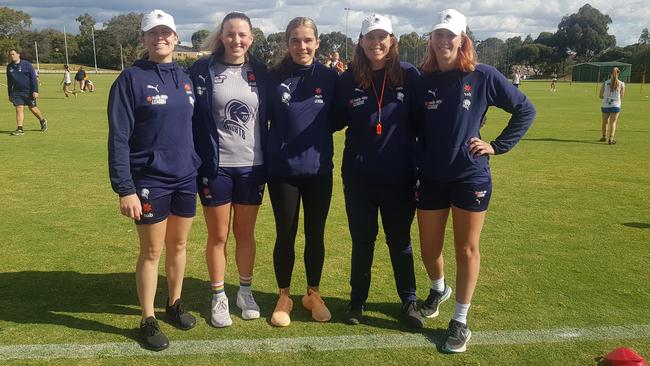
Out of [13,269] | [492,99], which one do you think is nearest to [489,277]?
[492,99]

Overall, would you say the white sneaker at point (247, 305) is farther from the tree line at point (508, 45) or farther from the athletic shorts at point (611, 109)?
the tree line at point (508, 45)

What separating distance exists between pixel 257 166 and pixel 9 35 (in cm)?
11386

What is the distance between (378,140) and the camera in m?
3.56

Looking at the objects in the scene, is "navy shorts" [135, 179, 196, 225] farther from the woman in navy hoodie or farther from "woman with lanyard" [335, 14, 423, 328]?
"woman with lanyard" [335, 14, 423, 328]

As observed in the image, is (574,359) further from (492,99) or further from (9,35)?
(9,35)

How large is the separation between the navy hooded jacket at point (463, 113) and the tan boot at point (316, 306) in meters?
1.28

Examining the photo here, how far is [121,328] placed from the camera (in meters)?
3.72

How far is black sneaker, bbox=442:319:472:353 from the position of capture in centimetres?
338

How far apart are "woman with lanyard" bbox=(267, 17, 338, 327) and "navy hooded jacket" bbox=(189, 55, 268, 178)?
8 centimetres

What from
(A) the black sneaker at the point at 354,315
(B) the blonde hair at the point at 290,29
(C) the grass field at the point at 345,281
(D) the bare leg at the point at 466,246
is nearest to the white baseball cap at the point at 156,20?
(B) the blonde hair at the point at 290,29

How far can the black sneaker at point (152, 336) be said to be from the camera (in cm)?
341

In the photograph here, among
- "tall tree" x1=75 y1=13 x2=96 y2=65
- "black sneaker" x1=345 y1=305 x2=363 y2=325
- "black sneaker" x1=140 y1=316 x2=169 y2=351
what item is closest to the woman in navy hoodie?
"black sneaker" x1=140 y1=316 x2=169 y2=351

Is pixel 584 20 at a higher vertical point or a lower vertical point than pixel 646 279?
higher

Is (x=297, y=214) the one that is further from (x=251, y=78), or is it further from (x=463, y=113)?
(x=463, y=113)
